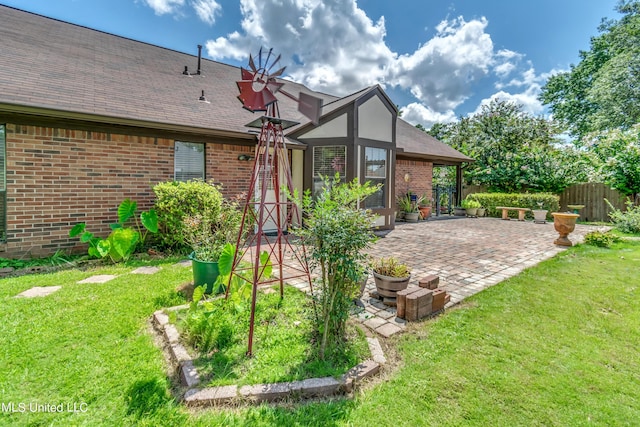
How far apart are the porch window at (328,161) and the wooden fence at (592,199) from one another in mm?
11612

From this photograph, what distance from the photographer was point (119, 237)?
5086 millimetres

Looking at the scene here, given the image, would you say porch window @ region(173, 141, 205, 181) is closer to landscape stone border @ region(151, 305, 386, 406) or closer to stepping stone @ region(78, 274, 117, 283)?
stepping stone @ region(78, 274, 117, 283)

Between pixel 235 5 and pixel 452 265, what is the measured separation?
11.0 meters

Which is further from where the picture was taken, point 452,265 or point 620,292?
point 452,265

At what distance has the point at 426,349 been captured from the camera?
273cm

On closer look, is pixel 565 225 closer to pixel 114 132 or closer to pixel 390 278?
pixel 390 278

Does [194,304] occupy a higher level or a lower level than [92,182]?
lower

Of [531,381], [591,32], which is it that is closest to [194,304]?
[531,381]

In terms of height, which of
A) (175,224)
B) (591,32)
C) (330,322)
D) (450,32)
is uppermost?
(591,32)

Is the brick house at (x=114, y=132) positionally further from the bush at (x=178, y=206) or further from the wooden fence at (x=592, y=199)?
the wooden fence at (x=592, y=199)

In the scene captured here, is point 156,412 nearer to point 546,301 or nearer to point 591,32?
point 546,301

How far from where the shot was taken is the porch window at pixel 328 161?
8.45m

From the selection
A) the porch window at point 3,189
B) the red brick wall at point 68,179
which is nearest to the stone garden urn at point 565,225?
the red brick wall at point 68,179

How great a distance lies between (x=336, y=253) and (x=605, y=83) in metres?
23.4
